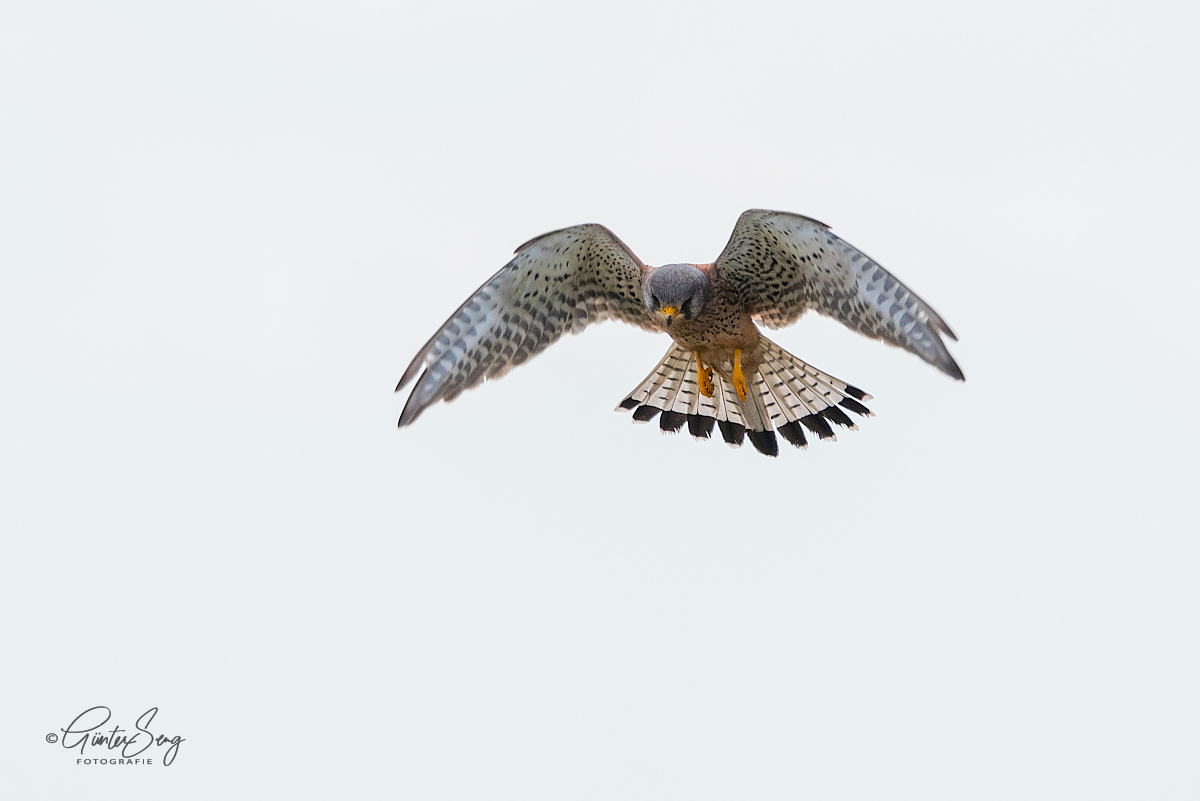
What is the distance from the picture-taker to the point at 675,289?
849 centimetres

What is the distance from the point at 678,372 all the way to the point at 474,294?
81.0 inches

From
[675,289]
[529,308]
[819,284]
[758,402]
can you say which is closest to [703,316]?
[675,289]

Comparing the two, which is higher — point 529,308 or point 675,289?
point 529,308

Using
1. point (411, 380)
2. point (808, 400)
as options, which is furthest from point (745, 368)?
point (411, 380)

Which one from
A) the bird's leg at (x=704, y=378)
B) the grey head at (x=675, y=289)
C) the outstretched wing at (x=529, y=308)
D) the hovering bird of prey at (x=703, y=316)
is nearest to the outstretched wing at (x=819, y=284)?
the hovering bird of prey at (x=703, y=316)

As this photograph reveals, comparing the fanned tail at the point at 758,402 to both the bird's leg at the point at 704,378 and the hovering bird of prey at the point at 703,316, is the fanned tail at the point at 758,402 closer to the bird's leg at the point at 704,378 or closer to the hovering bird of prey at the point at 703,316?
the hovering bird of prey at the point at 703,316

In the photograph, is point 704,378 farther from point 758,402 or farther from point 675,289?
point 675,289

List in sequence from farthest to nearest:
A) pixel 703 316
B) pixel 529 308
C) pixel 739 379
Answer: pixel 739 379
pixel 529 308
pixel 703 316

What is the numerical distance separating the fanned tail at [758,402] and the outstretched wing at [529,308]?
2.47 ft

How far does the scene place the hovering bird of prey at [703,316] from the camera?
812cm

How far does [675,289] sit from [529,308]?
1140 mm

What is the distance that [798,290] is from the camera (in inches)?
336

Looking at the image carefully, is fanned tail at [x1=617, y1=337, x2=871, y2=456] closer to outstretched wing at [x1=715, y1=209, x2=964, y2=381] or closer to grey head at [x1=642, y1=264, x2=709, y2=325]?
outstretched wing at [x1=715, y1=209, x2=964, y2=381]

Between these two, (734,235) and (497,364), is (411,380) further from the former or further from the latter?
(734,235)
